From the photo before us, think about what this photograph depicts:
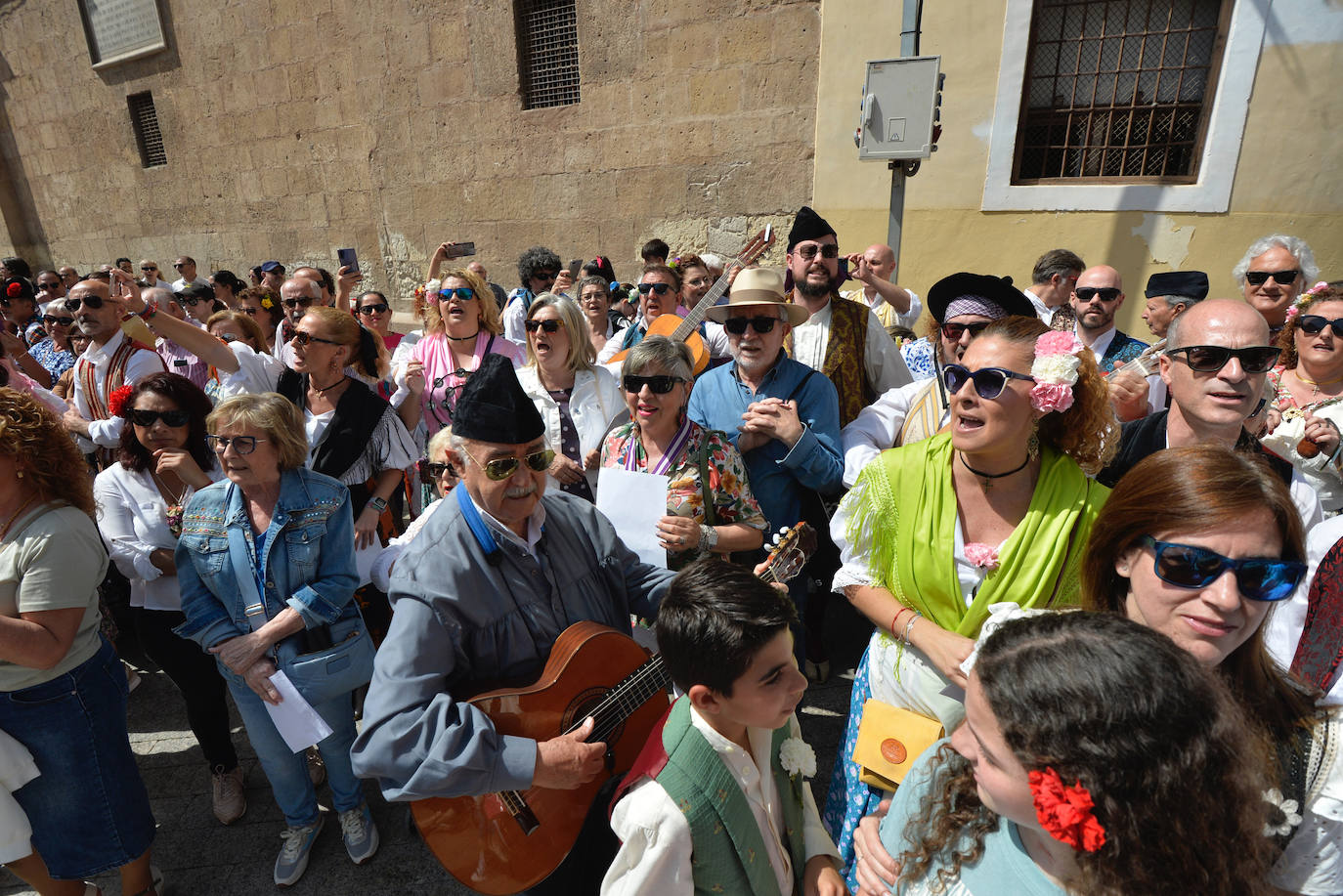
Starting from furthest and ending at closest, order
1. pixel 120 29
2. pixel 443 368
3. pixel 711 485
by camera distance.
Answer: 1. pixel 120 29
2. pixel 443 368
3. pixel 711 485

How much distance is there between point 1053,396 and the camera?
1774 mm

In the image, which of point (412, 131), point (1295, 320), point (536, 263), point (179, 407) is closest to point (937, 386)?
point (1295, 320)

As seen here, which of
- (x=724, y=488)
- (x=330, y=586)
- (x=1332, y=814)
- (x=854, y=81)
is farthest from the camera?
(x=854, y=81)

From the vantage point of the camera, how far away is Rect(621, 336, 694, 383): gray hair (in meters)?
2.66

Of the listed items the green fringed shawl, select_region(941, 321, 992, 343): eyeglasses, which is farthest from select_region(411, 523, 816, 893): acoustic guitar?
select_region(941, 321, 992, 343): eyeglasses

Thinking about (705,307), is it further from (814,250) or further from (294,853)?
(294,853)

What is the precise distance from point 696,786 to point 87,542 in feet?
7.25

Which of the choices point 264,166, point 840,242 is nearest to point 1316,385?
point 840,242

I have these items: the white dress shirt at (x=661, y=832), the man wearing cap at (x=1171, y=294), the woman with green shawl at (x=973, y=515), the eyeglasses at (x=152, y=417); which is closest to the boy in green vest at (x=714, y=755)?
the white dress shirt at (x=661, y=832)

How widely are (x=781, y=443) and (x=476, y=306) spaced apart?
2402 millimetres

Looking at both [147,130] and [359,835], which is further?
[147,130]

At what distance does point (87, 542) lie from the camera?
7.37 ft

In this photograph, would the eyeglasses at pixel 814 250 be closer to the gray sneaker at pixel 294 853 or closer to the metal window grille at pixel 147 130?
the gray sneaker at pixel 294 853

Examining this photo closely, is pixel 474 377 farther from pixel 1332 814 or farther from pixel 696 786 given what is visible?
pixel 1332 814
